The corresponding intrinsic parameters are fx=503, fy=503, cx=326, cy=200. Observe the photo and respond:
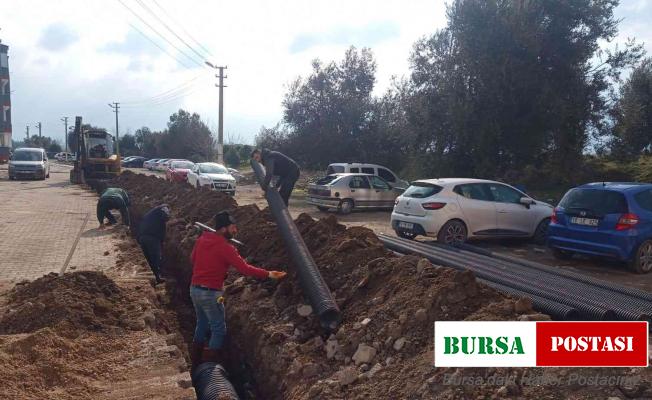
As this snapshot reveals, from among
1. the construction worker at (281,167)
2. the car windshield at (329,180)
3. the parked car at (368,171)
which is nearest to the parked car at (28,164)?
the parked car at (368,171)

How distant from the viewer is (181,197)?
17078 millimetres

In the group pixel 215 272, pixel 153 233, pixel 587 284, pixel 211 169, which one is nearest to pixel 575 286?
pixel 587 284

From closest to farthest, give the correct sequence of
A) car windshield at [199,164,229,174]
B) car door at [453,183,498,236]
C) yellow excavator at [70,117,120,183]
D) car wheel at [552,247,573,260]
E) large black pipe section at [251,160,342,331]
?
large black pipe section at [251,160,342,331], car wheel at [552,247,573,260], car door at [453,183,498,236], car windshield at [199,164,229,174], yellow excavator at [70,117,120,183]

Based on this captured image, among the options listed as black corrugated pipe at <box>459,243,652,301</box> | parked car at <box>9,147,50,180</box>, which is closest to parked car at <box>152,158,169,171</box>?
parked car at <box>9,147,50,180</box>

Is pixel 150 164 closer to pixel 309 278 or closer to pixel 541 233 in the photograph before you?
pixel 541 233

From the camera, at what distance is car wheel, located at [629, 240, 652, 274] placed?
8.73m

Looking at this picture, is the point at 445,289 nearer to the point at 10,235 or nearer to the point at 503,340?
the point at 503,340

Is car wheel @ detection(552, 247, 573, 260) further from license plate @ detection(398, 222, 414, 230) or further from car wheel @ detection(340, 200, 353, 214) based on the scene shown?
car wheel @ detection(340, 200, 353, 214)

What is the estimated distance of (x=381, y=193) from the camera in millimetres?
18469

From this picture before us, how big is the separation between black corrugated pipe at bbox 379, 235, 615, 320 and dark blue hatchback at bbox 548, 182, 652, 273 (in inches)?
113

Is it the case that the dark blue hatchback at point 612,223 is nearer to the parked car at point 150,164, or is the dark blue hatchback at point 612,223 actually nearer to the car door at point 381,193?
the car door at point 381,193

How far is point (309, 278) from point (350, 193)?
39.0ft

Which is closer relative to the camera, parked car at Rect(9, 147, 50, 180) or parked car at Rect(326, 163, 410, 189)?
parked car at Rect(326, 163, 410, 189)

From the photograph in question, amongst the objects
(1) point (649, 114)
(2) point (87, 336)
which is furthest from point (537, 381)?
(1) point (649, 114)
